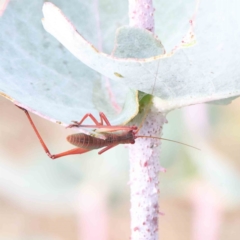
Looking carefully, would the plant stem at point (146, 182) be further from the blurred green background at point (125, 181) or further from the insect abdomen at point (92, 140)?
the blurred green background at point (125, 181)

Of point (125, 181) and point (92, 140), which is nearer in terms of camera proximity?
point (92, 140)

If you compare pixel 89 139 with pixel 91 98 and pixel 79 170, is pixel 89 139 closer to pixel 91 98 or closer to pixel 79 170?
pixel 91 98

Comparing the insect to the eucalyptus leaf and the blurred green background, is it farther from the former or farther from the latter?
the blurred green background

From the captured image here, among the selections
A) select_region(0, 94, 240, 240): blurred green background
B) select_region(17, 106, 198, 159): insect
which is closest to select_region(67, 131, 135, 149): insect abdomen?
select_region(17, 106, 198, 159): insect

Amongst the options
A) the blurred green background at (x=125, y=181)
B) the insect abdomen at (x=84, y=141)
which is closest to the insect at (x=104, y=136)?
the insect abdomen at (x=84, y=141)

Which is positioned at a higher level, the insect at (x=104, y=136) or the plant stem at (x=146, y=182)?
the insect at (x=104, y=136)

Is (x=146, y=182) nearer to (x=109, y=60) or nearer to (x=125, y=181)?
(x=109, y=60)

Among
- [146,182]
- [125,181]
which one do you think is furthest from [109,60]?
[125,181]

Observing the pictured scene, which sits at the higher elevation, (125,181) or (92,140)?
(125,181)

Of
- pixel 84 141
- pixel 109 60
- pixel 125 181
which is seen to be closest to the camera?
pixel 109 60
